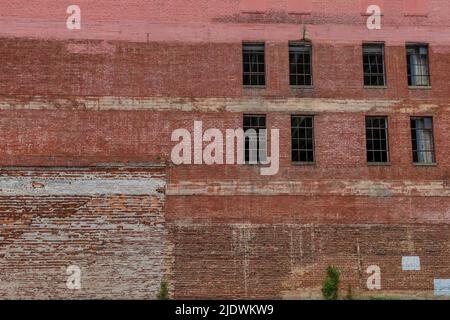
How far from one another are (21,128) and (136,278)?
667cm

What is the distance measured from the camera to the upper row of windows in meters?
25.5

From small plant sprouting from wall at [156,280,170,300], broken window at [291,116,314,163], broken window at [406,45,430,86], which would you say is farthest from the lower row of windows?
small plant sprouting from wall at [156,280,170,300]

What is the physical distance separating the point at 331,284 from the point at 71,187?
9645 millimetres

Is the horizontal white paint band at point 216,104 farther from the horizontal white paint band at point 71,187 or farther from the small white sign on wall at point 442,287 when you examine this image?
the small white sign on wall at point 442,287

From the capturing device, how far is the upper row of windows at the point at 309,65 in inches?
1006

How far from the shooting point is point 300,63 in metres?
25.7

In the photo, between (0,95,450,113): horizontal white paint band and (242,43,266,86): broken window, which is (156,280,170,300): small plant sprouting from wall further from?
(242,43,266,86): broken window

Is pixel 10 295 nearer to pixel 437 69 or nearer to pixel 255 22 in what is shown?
pixel 255 22

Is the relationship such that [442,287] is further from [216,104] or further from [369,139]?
[216,104]

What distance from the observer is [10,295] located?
23406mm

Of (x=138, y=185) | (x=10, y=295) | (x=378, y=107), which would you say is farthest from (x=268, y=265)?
(x=10, y=295)

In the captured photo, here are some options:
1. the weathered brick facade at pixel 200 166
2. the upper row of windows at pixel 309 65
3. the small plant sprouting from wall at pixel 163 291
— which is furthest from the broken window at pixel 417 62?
the small plant sprouting from wall at pixel 163 291

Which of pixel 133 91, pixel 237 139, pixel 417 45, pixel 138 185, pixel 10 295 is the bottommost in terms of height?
pixel 10 295

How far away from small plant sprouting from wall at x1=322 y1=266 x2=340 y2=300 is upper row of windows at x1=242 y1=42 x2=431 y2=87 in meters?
6.90
